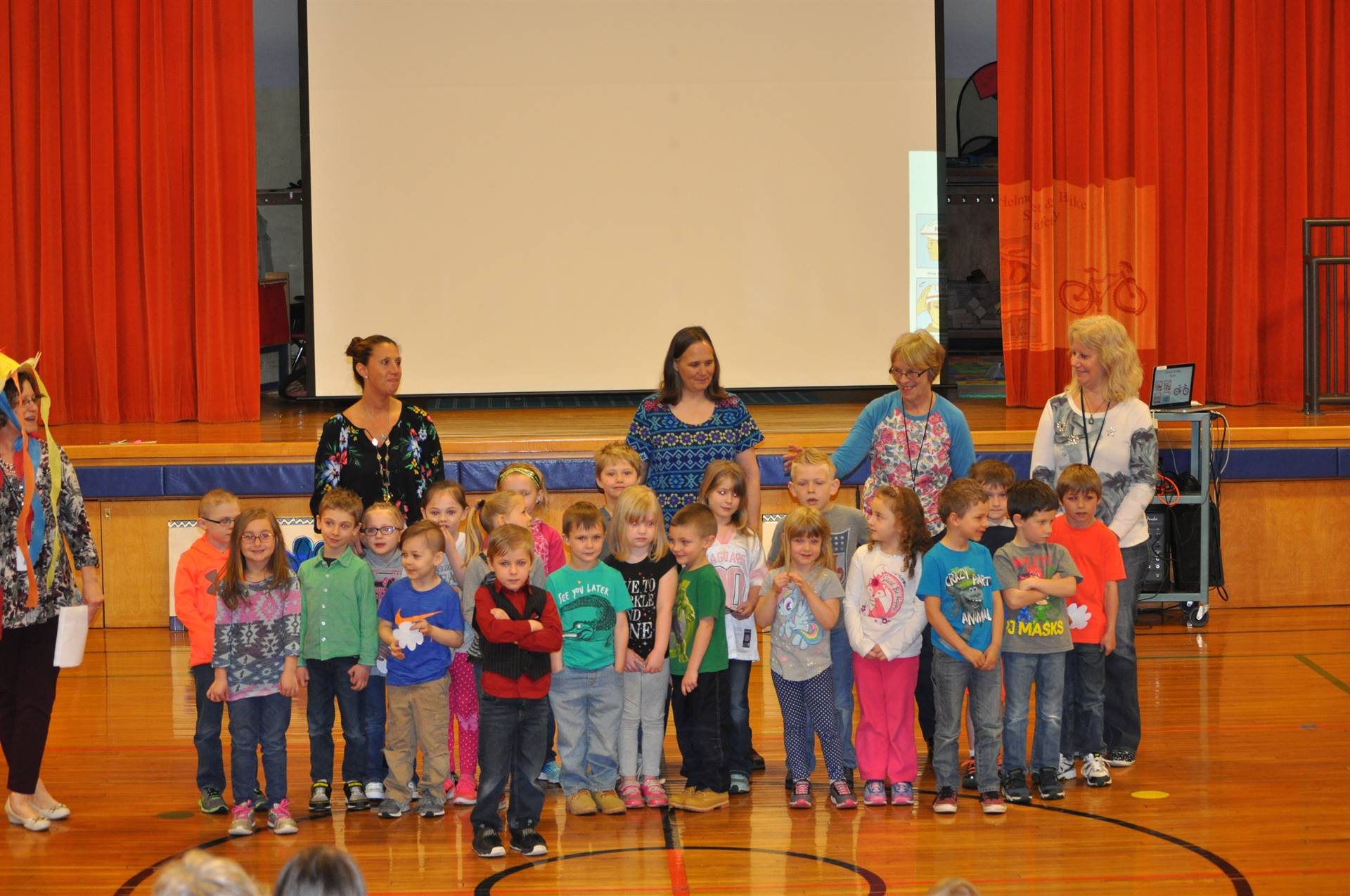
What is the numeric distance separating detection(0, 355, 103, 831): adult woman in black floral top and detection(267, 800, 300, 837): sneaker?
0.67 metres

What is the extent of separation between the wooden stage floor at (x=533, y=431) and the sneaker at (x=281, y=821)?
111 inches

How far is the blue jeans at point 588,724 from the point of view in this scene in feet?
13.3

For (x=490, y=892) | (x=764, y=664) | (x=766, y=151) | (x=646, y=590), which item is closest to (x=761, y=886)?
(x=490, y=892)

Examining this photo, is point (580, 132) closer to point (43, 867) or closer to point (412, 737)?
point (412, 737)

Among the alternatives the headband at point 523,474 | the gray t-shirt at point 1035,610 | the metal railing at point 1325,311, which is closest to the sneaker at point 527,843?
the headband at point 523,474

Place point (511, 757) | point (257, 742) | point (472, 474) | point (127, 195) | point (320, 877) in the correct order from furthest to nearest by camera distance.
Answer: point (127, 195), point (472, 474), point (257, 742), point (511, 757), point (320, 877)

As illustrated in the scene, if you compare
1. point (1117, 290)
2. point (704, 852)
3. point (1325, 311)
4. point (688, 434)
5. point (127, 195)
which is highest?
point (127, 195)

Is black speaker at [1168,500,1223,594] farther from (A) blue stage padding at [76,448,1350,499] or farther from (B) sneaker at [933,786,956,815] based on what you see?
(B) sneaker at [933,786,956,815]

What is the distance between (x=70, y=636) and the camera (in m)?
3.97

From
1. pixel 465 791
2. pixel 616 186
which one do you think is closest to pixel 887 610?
pixel 465 791

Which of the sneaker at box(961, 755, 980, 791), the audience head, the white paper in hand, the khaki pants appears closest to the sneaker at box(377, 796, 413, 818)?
the khaki pants

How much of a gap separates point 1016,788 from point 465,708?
162cm

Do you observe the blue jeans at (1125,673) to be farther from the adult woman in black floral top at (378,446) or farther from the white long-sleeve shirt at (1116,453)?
the adult woman in black floral top at (378,446)

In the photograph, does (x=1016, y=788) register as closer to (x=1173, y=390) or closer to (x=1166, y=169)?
(x=1173, y=390)
